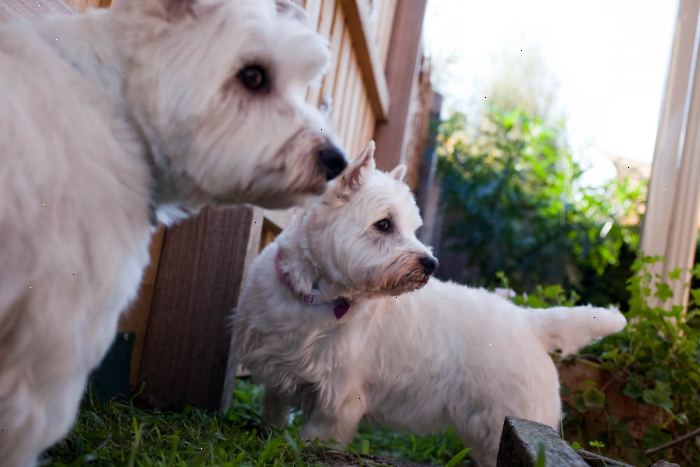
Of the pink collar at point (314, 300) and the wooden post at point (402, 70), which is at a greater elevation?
the wooden post at point (402, 70)

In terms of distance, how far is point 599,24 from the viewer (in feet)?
37.1

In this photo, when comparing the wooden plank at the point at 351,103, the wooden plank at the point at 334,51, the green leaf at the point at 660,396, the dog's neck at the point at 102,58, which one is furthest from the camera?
the wooden plank at the point at 351,103

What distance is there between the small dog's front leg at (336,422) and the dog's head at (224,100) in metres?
1.55

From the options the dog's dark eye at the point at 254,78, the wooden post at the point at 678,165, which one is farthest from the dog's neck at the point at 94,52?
the wooden post at the point at 678,165

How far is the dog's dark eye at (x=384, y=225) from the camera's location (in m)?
2.95

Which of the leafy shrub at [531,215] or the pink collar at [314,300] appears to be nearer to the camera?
the pink collar at [314,300]

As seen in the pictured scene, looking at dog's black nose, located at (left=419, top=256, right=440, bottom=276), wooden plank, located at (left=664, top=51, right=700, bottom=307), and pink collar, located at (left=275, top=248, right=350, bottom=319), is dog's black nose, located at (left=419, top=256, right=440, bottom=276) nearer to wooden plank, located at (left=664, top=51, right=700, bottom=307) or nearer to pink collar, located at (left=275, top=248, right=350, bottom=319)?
pink collar, located at (left=275, top=248, right=350, bottom=319)

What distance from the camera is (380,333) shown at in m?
3.05

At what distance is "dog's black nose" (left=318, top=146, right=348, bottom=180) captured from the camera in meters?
1.49

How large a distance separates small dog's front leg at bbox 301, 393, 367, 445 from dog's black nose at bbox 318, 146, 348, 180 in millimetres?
1580

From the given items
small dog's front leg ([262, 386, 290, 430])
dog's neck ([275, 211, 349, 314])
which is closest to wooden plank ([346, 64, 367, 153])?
dog's neck ([275, 211, 349, 314])

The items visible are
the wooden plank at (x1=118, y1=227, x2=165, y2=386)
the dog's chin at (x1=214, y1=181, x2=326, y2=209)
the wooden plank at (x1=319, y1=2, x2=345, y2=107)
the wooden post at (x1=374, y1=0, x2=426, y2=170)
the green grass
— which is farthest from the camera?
the wooden post at (x1=374, y1=0, x2=426, y2=170)

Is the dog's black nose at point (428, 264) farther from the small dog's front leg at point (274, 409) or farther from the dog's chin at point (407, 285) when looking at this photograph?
the small dog's front leg at point (274, 409)

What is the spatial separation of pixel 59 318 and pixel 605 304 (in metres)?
7.70
